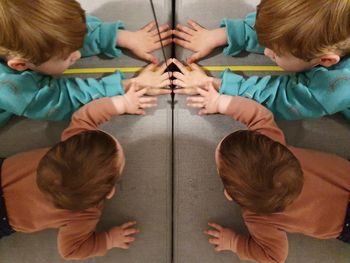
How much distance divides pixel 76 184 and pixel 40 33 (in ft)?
0.94

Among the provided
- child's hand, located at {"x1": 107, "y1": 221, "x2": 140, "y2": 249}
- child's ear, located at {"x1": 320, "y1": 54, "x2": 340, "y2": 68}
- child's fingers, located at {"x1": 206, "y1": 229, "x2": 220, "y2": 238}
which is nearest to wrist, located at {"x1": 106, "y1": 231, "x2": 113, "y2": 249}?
child's hand, located at {"x1": 107, "y1": 221, "x2": 140, "y2": 249}

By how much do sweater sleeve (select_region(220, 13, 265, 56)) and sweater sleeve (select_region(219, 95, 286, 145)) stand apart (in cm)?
12

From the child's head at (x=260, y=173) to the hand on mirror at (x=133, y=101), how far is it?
0.66ft

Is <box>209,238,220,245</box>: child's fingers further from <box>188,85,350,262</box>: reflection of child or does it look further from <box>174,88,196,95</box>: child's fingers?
<box>174,88,196,95</box>: child's fingers

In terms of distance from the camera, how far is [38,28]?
78cm

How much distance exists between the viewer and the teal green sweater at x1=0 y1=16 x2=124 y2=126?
2.79 ft

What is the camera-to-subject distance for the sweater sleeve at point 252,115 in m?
0.85

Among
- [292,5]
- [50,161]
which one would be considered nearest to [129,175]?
[50,161]

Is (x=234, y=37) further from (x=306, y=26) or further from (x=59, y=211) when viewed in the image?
(x=59, y=211)

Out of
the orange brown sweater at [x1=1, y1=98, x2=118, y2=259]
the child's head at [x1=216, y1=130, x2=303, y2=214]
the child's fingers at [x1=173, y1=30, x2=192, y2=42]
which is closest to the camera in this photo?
the child's head at [x1=216, y1=130, x2=303, y2=214]

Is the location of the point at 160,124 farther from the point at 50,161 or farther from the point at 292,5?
the point at 292,5

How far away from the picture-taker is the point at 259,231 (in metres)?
0.83

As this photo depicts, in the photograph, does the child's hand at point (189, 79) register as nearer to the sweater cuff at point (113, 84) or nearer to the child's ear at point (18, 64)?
the sweater cuff at point (113, 84)

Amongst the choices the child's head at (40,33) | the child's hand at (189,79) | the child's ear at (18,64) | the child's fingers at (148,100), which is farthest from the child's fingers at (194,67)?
the child's ear at (18,64)
